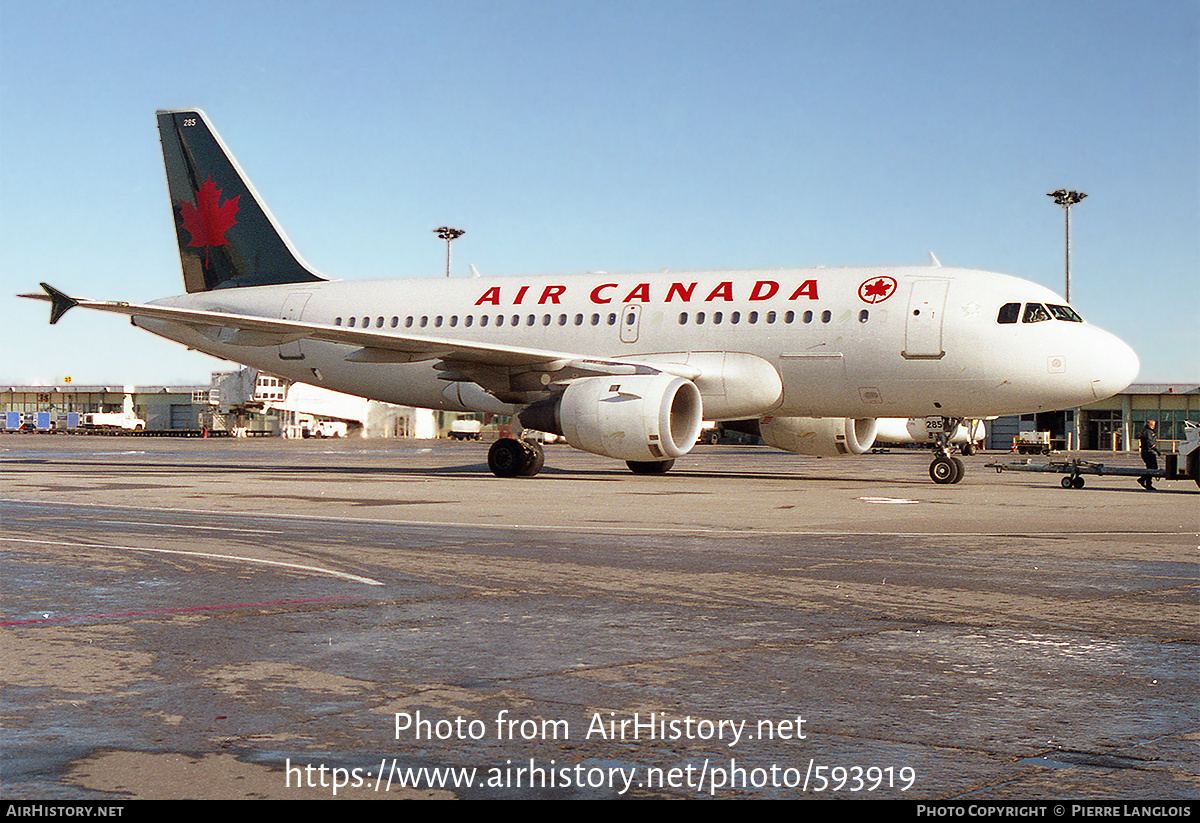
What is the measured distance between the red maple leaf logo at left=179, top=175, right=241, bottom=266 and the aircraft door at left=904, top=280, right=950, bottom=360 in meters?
16.2

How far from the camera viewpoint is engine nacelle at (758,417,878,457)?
24.8 metres

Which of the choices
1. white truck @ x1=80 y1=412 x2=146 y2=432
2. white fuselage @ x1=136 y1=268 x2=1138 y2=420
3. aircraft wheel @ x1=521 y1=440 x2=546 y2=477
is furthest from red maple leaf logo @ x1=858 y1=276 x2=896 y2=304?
white truck @ x1=80 y1=412 x2=146 y2=432

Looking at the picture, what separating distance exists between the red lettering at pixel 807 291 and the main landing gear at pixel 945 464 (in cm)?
347

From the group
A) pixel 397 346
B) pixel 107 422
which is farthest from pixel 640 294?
pixel 107 422

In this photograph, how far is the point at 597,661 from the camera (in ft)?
18.8

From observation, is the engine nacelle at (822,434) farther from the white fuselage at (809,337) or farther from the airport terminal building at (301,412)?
the airport terminal building at (301,412)

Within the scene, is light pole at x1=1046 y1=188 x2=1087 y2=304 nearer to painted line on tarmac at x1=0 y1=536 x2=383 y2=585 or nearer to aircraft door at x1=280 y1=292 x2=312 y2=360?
aircraft door at x1=280 y1=292 x2=312 y2=360

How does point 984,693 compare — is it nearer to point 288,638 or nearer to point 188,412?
point 288,638

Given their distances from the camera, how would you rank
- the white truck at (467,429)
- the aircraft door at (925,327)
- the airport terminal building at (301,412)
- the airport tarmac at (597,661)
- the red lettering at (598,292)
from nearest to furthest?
the airport tarmac at (597,661)
the aircraft door at (925,327)
the red lettering at (598,292)
the airport terminal building at (301,412)
the white truck at (467,429)

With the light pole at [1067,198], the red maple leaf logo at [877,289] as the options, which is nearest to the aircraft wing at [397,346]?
the red maple leaf logo at [877,289]

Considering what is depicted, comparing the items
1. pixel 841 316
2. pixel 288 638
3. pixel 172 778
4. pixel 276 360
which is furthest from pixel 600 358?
pixel 172 778

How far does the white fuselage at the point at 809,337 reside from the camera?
2112 cm

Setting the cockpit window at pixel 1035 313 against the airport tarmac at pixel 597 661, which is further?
the cockpit window at pixel 1035 313

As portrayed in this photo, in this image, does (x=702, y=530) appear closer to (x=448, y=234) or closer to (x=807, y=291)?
(x=807, y=291)
